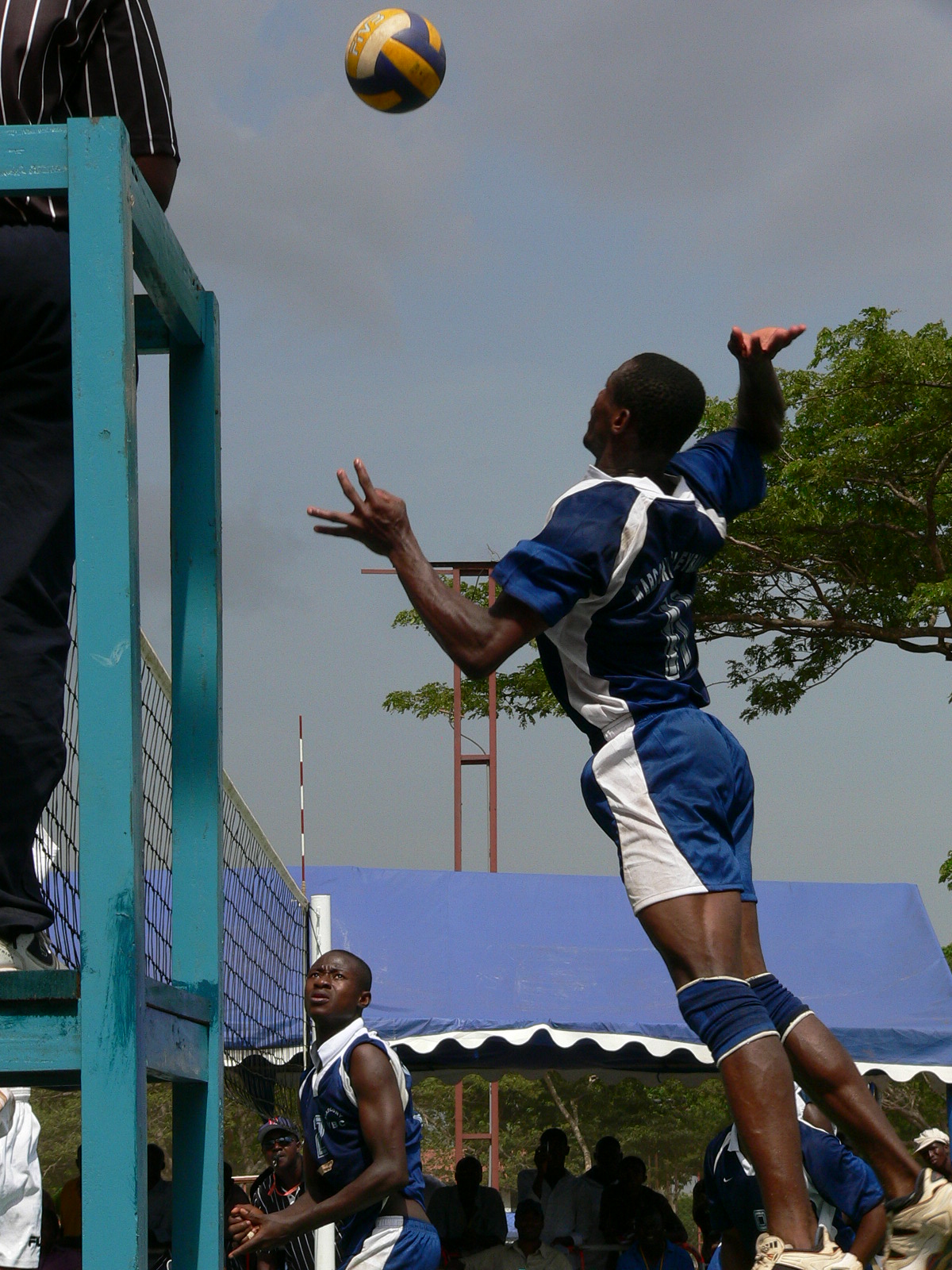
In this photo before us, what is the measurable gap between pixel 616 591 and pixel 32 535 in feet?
4.45

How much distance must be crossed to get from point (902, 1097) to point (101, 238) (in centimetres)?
4629

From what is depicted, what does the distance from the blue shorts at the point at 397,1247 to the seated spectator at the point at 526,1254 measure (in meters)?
8.22

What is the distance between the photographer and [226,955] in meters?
7.99

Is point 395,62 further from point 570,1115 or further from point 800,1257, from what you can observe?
point 570,1115

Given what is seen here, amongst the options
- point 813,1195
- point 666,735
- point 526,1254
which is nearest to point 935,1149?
point 526,1254

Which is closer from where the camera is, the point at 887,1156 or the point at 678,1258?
the point at 887,1156

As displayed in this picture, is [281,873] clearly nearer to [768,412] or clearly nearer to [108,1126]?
[768,412]

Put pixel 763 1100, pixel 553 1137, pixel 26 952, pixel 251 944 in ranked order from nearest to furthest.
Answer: pixel 26 952
pixel 763 1100
pixel 251 944
pixel 553 1137

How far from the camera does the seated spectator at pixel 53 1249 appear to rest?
10.4 metres

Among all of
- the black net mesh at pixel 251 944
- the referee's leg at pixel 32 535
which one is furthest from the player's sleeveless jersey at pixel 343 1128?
the referee's leg at pixel 32 535

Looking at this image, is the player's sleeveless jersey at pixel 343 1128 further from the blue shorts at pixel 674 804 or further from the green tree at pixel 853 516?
the green tree at pixel 853 516

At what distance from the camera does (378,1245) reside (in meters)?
5.59

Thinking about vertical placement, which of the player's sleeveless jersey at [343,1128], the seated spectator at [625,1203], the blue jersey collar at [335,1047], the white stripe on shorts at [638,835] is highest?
the white stripe on shorts at [638,835]

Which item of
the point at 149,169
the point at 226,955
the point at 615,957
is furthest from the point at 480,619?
the point at 615,957
